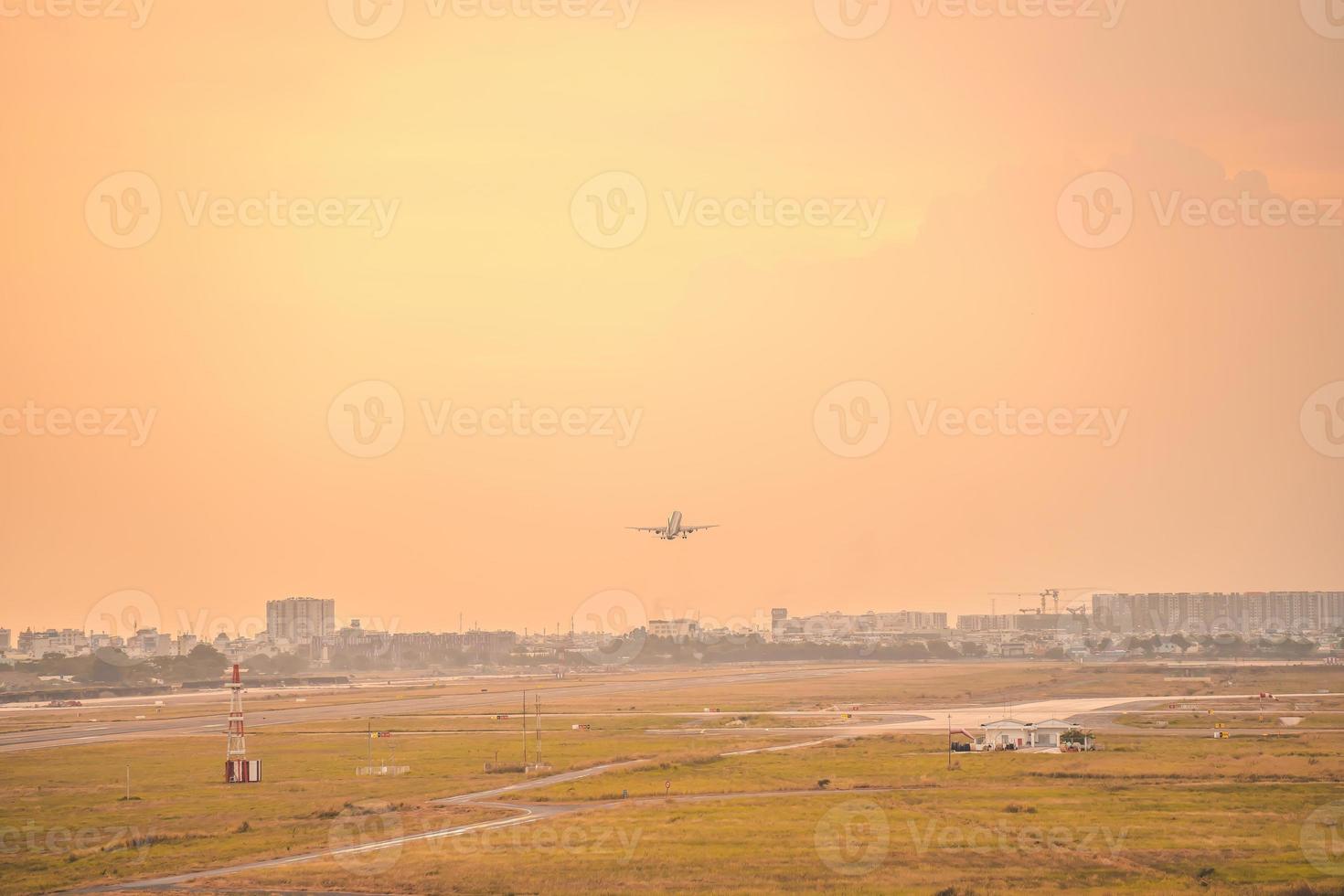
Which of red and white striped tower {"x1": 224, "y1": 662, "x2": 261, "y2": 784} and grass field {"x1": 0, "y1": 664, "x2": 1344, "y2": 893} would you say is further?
red and white striped tower {"x1": 224, "y1": 662, "x2": 261, "y2": 784}

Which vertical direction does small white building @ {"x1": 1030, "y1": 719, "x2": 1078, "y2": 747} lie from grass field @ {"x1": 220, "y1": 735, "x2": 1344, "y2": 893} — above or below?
above

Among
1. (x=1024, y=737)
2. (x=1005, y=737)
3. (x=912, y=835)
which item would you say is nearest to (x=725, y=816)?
(x=912, y=835)

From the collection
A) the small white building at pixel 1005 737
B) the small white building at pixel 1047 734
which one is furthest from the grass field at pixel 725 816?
the small white building at pixel 1047 734

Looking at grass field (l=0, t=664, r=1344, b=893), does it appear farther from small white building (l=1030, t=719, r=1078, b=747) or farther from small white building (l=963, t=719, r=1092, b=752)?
small white building (l=1030, t=719, r=1078, b=747)

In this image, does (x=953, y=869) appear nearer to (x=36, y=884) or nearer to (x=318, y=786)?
(x=36, y=884)

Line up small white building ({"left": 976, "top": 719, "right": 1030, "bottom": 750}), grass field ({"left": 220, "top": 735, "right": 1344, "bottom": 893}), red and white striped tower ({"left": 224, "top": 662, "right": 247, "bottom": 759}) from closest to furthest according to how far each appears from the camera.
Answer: grass field ({"left": 220, "top": 735, "right": 1344, "bottom": 893}), red and white striped tower ({"left": 224, "top": 662, "right": 247, "bottom": 759}), small white building ({"left": 976, "top": 719, "right": 1030, "bottom": 750})

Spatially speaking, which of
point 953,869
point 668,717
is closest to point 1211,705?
point 668,717

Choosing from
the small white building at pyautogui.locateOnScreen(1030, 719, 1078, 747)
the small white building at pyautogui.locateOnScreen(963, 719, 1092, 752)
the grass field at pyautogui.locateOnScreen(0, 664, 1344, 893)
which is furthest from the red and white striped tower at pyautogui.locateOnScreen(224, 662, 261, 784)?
the small white building at pyautogui.locateOnScreen(1030, 719, 1078, 747)

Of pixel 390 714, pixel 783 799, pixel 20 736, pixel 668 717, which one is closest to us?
pixel 783 799
